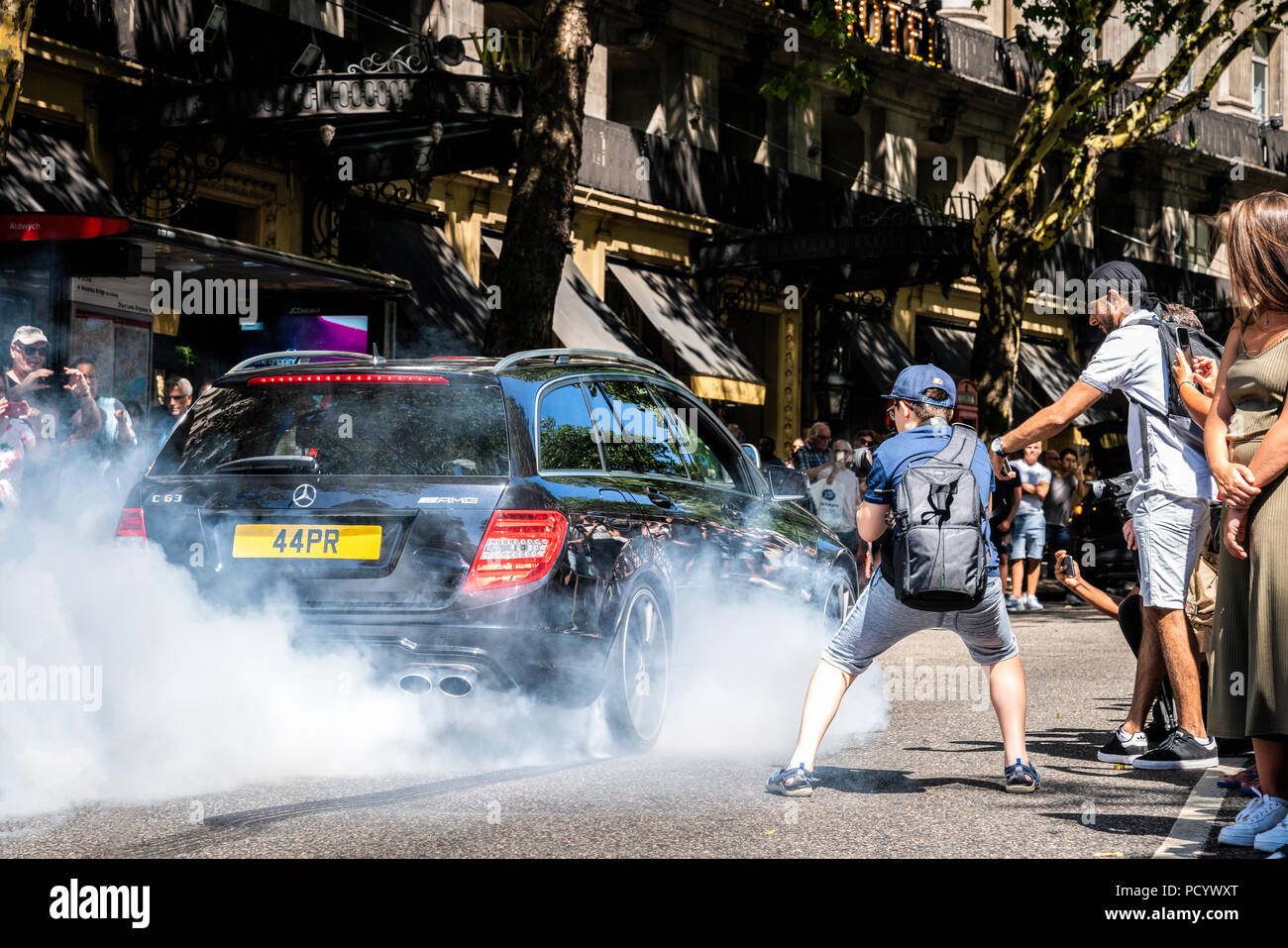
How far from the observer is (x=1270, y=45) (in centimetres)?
4378

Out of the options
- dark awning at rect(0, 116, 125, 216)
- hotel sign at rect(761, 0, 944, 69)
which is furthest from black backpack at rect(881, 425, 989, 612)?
hotel sign at rect(761, 0, 944, 69)

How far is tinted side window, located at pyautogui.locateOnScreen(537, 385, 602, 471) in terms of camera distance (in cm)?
692

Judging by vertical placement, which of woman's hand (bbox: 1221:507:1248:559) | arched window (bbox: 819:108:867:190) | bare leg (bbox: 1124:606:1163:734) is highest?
arched window (bbox: 819:108:867:190)

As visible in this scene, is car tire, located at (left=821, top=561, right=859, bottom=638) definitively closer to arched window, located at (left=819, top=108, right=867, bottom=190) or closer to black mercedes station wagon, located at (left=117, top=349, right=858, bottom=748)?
black mercedes station wagon, located at (left=117, top=349, right=858, bottom=748)

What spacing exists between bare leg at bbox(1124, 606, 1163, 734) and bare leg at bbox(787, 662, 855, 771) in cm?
160

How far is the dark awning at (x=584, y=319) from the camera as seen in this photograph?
21.8 meters

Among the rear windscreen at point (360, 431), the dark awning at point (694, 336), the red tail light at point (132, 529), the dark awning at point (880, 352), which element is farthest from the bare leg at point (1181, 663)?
the dark awning at point (880, 352)

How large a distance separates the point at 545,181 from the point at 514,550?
787cm

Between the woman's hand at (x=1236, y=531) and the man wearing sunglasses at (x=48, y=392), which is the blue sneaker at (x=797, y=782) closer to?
the woman's hand at (x=1236, y=531)

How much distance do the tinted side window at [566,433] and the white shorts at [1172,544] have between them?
7.39 feet
